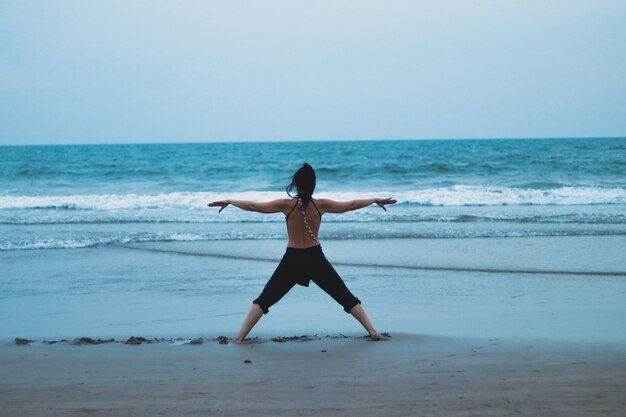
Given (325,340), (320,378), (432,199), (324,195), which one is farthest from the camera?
(324,195)

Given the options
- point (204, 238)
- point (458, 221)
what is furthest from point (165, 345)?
point (458, 221)

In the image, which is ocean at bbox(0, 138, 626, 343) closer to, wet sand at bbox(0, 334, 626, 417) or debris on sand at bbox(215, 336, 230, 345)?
debris on sand at bbox(215, 336, 230, 345)

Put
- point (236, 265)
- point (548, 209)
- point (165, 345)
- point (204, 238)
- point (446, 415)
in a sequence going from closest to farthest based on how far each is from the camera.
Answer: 1. point (446, 415)
2. point (165, 345)
3. point (236, 265)
4. point (204, 238)
5. point (548, 209)

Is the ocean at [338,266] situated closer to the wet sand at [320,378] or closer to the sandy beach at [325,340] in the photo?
the sandy beach at [325,340]

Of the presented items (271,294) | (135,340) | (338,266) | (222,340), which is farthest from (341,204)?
(338,266)

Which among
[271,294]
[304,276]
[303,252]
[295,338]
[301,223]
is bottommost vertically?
[295,338]

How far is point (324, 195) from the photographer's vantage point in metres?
26.8

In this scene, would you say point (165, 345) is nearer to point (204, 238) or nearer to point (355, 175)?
point (204, 238)

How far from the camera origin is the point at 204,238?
1411 cm

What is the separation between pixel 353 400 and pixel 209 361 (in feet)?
4.77

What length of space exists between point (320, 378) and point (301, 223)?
1.51 metres

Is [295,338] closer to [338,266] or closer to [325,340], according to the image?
[325,340]

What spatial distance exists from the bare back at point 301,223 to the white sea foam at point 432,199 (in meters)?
16.2

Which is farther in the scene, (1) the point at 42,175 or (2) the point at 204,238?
(1) the point at 42,175
